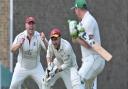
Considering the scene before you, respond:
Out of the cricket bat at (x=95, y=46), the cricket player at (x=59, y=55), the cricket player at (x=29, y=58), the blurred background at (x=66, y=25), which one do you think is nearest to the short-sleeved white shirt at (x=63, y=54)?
the cricket player at (x=59, y=55)

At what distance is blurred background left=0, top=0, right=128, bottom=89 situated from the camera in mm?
17781

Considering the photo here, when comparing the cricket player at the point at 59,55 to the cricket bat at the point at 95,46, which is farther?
the cricket player at the point at 59,55

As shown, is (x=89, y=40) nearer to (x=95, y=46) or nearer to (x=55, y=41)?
(x=95, y=46)

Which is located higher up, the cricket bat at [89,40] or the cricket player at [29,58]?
the cricket bat at [89,40]

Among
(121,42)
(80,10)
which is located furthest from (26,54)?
(121,42)

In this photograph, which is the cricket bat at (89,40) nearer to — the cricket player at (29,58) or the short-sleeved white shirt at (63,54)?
the short-sleeved white shirt at (63,54)

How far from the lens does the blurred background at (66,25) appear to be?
1778 cm

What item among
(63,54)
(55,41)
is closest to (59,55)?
(63,54)

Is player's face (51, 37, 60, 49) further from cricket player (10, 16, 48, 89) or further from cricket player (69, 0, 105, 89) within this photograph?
cricket player (69, 0, 105, 89)

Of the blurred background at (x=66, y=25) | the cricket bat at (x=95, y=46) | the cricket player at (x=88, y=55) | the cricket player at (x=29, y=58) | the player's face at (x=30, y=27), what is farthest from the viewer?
the blurred background at (x=66, y=25)

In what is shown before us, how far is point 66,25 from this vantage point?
1805 cm

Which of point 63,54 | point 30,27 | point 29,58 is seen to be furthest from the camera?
point 29,58

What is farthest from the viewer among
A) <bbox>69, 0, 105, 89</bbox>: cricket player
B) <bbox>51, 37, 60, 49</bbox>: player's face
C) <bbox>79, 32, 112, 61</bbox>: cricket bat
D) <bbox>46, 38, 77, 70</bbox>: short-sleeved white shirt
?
<bbox>46, 38, 77, 70</bbox>: short-sleeved white shirt

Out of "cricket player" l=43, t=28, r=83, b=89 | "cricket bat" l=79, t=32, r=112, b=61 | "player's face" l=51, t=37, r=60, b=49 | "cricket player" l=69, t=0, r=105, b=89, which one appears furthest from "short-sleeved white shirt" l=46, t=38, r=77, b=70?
"cricket bat" l=79, t=32, r=112, b=61
